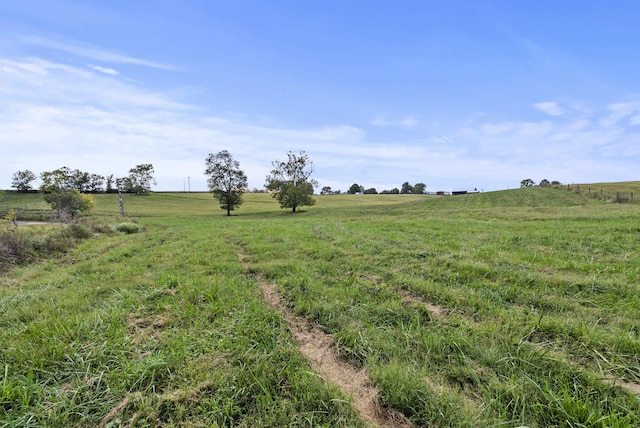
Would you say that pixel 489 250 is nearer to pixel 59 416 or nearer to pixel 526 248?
pixel 526 248

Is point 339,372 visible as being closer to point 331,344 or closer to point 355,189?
point 331,344

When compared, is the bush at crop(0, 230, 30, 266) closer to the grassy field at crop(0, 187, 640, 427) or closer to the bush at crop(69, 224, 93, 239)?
the grassy field at crop(0, 187, 640, 427)

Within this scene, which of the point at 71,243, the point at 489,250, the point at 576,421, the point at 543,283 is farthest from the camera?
the point at 71,243

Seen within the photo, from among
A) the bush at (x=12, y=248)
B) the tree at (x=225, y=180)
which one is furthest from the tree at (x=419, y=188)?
the bush at (x=12, y=248)

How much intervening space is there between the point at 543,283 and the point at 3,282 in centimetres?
1228

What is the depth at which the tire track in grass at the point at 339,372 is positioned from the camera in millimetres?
2373

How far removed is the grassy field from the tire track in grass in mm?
32

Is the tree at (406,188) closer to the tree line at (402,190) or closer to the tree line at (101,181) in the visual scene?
the tree line at (402,190)

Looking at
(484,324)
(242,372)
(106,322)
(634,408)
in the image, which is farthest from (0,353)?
(634,408)

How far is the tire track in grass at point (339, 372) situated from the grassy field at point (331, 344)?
3cm

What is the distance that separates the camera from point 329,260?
301 inches

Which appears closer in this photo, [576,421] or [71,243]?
[576,421]

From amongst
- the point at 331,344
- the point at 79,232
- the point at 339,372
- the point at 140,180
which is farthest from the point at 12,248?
the point at 140,180

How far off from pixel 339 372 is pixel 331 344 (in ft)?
1.73
